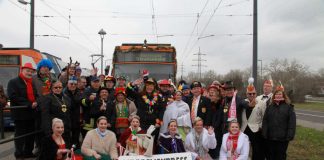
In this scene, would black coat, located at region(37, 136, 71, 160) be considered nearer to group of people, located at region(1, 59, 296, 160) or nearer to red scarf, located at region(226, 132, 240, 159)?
group of people, located at region(1, 59, 296, 160)

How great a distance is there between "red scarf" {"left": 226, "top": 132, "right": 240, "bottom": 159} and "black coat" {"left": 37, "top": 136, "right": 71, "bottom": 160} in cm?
305

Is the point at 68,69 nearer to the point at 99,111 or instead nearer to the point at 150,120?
the point at 99,111

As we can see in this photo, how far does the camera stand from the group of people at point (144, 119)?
5.58m

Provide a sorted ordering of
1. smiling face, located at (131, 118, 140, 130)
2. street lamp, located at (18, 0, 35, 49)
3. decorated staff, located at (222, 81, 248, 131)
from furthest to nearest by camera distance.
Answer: street lamp, located at (18, 0, 35, 49), decorated staff, located at (222, 81, 248, 131), smiling face, located at (131, 118, 140, 130)

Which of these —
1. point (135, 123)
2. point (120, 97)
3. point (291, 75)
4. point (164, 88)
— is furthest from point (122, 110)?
point (291, 75)

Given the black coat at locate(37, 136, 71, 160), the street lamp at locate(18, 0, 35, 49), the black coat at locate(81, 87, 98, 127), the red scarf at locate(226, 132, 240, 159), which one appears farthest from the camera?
the street lamp at locate(18, 0, 35, 49)

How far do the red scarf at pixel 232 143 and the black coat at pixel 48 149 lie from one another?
305 cm

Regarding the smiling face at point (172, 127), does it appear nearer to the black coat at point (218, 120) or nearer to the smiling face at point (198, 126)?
the smiling face at point (198, 126)

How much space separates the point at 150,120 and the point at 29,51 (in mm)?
8069

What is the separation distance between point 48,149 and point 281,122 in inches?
164

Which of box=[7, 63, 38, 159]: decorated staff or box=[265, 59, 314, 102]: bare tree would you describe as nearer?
box=[7, 63, 38, 159]: decorated staff

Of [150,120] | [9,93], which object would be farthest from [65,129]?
[150,120]

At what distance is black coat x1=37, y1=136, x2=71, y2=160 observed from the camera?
502cm

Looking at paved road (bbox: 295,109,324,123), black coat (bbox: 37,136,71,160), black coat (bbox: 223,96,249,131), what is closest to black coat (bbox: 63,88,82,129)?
black coat (bbox: 37,136,71,160)
